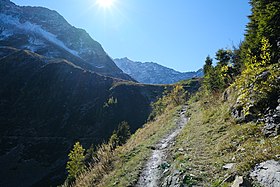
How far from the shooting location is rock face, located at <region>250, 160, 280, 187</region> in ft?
23.7

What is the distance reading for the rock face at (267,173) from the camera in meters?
7.24

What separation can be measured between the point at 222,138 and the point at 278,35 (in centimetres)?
1330

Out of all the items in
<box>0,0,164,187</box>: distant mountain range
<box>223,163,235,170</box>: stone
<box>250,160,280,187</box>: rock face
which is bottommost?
<box>0,0,164,187</box>: distant mountain range

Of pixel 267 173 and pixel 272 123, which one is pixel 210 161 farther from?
pixel 267 173

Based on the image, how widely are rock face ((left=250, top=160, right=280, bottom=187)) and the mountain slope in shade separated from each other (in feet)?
377

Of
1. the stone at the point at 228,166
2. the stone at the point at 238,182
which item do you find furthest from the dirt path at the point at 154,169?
the stone at the point at 238,182

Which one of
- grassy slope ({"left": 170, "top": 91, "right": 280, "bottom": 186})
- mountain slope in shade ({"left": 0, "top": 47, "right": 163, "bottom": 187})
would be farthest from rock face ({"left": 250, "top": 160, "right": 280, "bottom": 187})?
mountain slope in shade ({"left": 0, "top": 47, "right": 163, "bottom": 187})

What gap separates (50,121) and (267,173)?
567ft

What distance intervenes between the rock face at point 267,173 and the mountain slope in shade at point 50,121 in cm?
11482

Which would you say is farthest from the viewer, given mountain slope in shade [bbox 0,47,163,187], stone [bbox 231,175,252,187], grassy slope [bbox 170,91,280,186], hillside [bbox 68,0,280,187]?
mountain slope in shade [bbox 0,47,163,187]

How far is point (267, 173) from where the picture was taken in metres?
7.67

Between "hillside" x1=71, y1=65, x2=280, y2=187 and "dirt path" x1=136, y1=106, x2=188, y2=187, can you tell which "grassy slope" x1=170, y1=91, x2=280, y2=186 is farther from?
"dirt path" x1=136, y1=106, x2=188, y2=187

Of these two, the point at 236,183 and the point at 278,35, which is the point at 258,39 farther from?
the point at 236,183

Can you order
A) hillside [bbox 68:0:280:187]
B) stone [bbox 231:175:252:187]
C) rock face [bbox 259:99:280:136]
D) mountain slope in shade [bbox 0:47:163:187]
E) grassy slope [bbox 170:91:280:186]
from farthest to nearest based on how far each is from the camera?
mountain slope in shade [bbox 0:47:163:187] < rock face [bbox 259:99:280:136] < grassy slope [bbox 170:91:280:186] < hillside [bbox 68:0:280:187] < stone [bbox 231:175:252:187]
